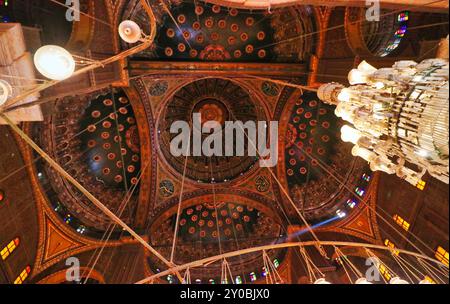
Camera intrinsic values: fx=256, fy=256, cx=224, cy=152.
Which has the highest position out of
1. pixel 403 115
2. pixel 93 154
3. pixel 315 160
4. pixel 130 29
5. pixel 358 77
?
pixel 130 29

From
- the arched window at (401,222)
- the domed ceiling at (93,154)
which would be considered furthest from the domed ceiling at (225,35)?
the arched window at (401,222)

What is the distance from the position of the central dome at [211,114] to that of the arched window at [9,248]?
607 cm

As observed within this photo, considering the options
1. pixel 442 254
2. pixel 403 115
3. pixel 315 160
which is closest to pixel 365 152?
pixel 403 115

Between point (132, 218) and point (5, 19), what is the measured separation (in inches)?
308

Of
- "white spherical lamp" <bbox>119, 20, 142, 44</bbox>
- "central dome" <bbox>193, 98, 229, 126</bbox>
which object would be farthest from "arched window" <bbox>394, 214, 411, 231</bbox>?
"white spherical lamp" <bbox>119, 20, 142, 44</bbox>

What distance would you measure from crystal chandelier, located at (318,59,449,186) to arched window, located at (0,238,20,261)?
890 centimetres

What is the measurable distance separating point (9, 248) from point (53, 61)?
7.06 m

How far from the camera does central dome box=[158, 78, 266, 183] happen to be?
474 inches

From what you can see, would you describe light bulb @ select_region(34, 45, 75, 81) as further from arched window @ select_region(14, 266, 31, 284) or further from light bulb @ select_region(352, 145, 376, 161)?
arched window @ select_region(14, 266, 31, 284)

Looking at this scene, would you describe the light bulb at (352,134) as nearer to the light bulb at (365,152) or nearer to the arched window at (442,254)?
the light bulb at (365,152)

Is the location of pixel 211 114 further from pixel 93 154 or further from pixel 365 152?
pixel 365 152

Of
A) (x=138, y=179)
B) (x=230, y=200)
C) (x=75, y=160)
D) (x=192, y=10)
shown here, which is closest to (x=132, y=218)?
(x=138, y=179)

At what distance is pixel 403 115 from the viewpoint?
3127 millimetres
